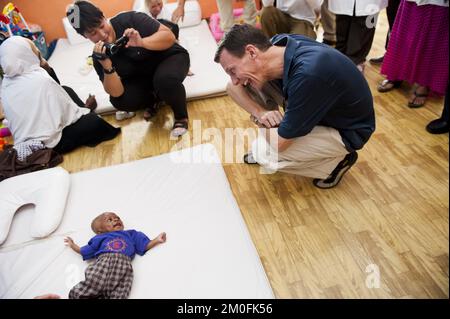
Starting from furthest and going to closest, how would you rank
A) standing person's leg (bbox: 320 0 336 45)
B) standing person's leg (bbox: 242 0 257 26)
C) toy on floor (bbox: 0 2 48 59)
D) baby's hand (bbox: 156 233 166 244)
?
standing person's leg (bbox: 242 0 257 26), standing person's leg (bbox: 320 0 336 45), toy on floor (bbox: 0 2 48 59), baby's hand (bbox: 156 233 166 244)

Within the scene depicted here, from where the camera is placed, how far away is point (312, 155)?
4.78ft

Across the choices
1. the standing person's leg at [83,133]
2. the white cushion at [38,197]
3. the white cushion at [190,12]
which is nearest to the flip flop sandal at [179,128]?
the standing person's leg at [83,133]

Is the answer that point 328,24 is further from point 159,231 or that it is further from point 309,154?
point 159,231

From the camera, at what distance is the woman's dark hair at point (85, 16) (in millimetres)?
1697

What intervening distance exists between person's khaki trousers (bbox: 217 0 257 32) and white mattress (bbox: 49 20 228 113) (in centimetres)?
22

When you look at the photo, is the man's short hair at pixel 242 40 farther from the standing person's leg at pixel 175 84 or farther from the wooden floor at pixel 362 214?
the standing person's leg at pixel 175 84

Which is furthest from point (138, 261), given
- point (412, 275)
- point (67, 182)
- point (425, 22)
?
point (425, 22)

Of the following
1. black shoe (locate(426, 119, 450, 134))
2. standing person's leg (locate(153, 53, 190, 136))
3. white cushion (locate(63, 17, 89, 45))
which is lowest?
black shoe (locate(426, 119, 450, 134))

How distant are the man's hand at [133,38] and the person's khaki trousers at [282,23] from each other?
966 mm

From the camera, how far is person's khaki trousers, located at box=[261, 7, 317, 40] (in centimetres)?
230

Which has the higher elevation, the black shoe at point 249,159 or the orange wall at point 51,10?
the orange wall at point 51,10

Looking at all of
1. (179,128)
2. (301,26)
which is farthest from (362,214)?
(301,26)

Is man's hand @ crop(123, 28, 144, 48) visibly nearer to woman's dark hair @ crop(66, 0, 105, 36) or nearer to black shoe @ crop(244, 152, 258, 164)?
woman's dark hair @ crop(66, 0, 105, 36)

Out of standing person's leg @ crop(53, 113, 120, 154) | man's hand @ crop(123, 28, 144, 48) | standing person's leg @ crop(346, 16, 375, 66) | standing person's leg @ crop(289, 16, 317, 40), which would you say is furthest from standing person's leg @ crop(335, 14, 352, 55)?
standing person's leg @ crop(53, 113, 120, 154)
